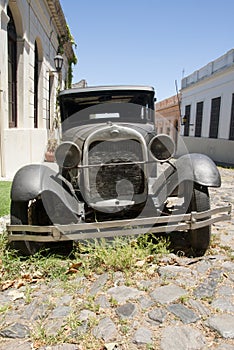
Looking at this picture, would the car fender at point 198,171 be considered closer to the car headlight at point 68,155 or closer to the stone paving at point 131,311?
the stone paving at point 131,311

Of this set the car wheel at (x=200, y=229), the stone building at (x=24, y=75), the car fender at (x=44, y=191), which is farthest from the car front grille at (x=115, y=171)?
the stone building at (x=24, y=75)

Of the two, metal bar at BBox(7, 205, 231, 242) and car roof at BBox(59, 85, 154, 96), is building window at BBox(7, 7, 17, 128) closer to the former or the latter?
car roof at BBox(59, 85, 154, 96)

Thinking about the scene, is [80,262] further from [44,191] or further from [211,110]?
[211,110]

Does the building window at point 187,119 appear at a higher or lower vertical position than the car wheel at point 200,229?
higher

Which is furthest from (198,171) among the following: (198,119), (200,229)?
(198,119)

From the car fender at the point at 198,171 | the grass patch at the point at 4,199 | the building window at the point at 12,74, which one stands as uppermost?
the building window at the point at 12,74

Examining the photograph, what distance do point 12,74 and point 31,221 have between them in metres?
6.58

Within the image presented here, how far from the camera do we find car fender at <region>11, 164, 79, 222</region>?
2645 mm

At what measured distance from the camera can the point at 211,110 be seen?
17.4 meters

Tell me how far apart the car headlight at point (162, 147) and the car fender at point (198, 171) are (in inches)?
7.0

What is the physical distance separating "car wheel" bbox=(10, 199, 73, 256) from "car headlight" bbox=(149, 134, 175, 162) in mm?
1373

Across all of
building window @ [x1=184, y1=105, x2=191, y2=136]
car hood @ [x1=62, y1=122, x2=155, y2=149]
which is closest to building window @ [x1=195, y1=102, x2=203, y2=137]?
building window @ [x1=184, y1=105, x2=191, y2=136]

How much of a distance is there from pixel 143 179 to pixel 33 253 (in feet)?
4.45

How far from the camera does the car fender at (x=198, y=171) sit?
9.54 feet
